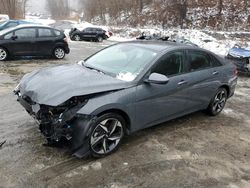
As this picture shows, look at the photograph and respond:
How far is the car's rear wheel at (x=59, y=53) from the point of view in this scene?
14.4 metres

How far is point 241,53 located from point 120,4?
4174 cm

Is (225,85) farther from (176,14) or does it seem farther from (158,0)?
(158,0)

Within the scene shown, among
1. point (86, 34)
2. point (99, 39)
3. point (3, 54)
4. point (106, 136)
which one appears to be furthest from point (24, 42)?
point (99, 39)

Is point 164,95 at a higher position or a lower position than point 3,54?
higher

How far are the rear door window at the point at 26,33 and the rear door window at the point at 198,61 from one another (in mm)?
8853

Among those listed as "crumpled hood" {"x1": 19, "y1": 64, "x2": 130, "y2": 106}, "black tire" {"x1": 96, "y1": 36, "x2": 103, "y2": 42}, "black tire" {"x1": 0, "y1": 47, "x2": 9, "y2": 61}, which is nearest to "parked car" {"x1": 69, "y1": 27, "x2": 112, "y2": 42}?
"black tire" {"x1": 96, "y1": 36, "x2": 103, "y2": 42}

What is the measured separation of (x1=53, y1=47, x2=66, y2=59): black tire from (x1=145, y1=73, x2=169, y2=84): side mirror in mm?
9971

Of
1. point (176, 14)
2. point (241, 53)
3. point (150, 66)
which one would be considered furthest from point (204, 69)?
point (176, 14)

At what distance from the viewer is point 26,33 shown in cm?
1338

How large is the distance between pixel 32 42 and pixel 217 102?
8.90m

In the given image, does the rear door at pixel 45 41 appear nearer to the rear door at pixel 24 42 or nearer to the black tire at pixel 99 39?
the rear door at pixel 24 42

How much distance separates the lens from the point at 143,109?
5176 millimetres

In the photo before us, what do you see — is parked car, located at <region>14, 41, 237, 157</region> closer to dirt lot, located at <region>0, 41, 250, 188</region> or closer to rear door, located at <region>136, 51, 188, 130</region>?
rear door, located at <region>136, 51, 188, 130</region>

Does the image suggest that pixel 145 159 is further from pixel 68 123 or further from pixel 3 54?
pixel 3 54
